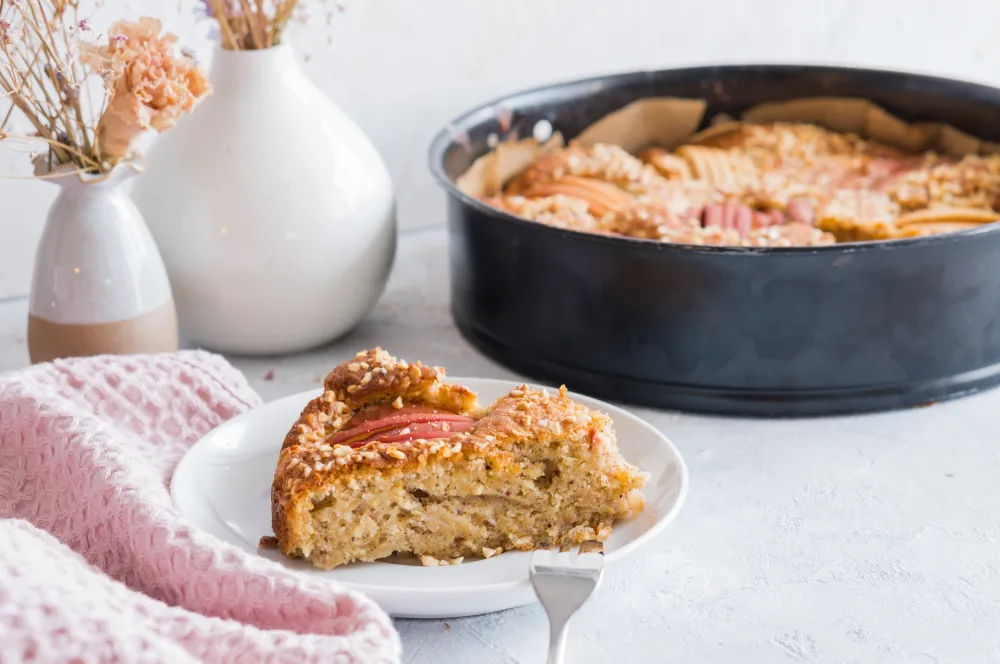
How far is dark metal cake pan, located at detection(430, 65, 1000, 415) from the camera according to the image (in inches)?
49.2

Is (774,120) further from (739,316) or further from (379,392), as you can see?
(379,392)

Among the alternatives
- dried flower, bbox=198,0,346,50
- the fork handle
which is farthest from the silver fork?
dried flower, bbox=198,0,346,50

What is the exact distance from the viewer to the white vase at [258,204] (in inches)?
54.0

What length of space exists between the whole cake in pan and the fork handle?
0.62m

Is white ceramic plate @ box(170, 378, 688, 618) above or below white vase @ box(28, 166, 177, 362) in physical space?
below

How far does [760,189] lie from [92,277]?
0.92 metres

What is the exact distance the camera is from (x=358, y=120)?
6.17 ft

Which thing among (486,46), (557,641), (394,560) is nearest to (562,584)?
(557,641)

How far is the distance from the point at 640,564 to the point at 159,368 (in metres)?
0.53

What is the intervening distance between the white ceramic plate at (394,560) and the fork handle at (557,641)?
0.04m

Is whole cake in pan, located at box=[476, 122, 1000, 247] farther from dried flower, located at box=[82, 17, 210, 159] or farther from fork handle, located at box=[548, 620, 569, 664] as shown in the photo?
fork handle, located at box=[548, 620, 569, 664]

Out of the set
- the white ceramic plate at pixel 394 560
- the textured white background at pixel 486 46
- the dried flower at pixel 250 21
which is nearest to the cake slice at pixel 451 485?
the white ceramic plate at pixel 394 560

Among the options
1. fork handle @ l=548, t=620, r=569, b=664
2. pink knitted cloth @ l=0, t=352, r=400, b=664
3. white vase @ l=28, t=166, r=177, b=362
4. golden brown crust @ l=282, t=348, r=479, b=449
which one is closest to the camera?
pink knitted cloth @ l=0, t=352, r=400, b=664

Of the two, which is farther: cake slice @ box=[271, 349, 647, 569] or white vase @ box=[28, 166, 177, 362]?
white vase @ box=[28, 166, 177, 362]
